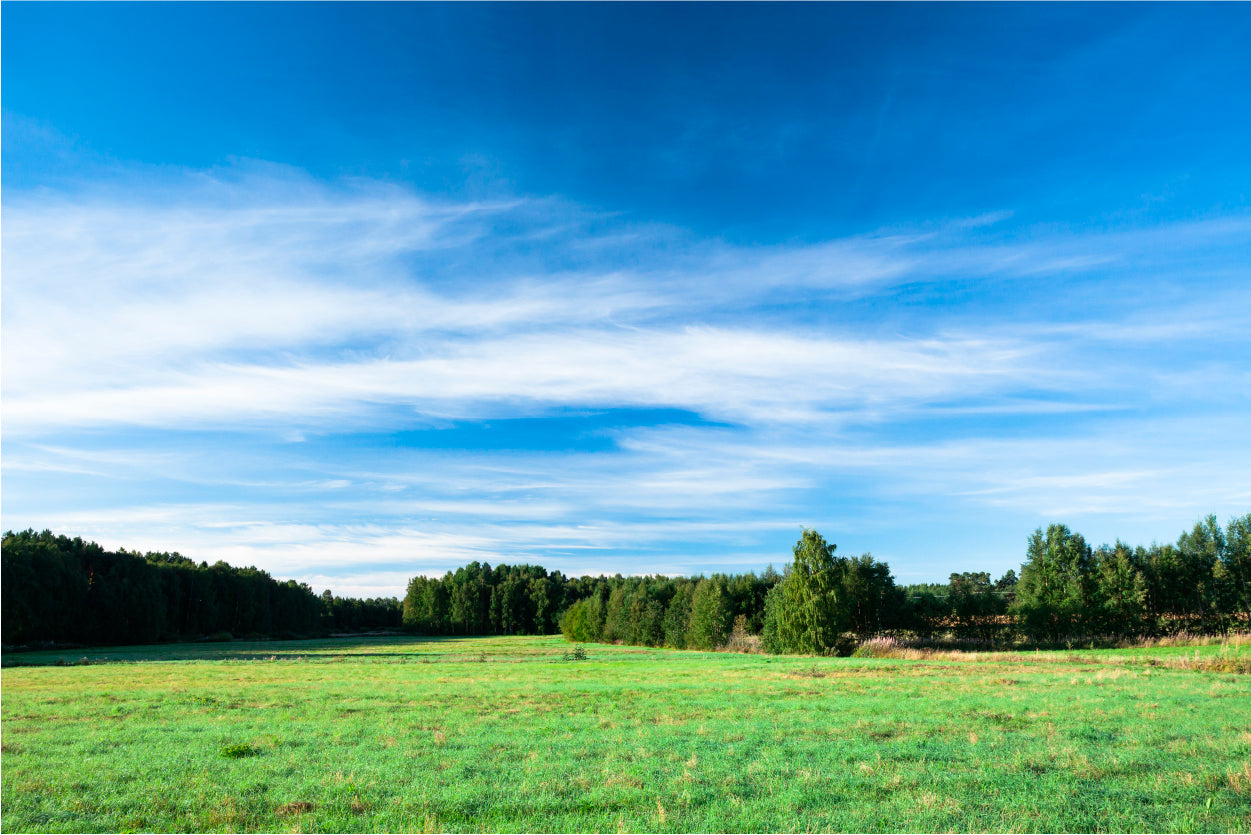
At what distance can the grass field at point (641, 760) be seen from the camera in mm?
10781

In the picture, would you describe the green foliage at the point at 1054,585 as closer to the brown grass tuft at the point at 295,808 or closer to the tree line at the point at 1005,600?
the tree line at the point at 1005,600

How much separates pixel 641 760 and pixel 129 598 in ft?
331

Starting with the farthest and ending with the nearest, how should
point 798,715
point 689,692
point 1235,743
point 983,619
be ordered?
point 983,619 → point 689,692 → point 798,715 → point 1235,743

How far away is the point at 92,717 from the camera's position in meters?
20.9

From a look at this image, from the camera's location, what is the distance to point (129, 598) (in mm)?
90125

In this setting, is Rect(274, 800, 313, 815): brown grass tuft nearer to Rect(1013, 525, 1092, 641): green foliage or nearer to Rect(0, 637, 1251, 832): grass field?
Rect(0, 637, 1251, 832): grass field

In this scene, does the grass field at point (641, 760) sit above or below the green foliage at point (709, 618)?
above

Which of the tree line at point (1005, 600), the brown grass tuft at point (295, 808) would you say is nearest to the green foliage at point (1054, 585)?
the tree line at point (1005, 600)

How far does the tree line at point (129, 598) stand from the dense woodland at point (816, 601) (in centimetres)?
22

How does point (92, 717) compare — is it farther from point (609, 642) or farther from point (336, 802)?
point (609, 642)

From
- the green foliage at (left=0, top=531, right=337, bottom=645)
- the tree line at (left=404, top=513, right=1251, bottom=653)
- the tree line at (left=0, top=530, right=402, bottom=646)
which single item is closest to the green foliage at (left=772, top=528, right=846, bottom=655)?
the tree line at (left=404, top=513, right=1251, bottom=653)

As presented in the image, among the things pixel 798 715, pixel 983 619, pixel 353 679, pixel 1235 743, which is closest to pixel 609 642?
pixel 983 619

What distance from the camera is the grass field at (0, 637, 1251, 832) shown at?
10781mm

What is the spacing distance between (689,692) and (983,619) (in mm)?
50760
